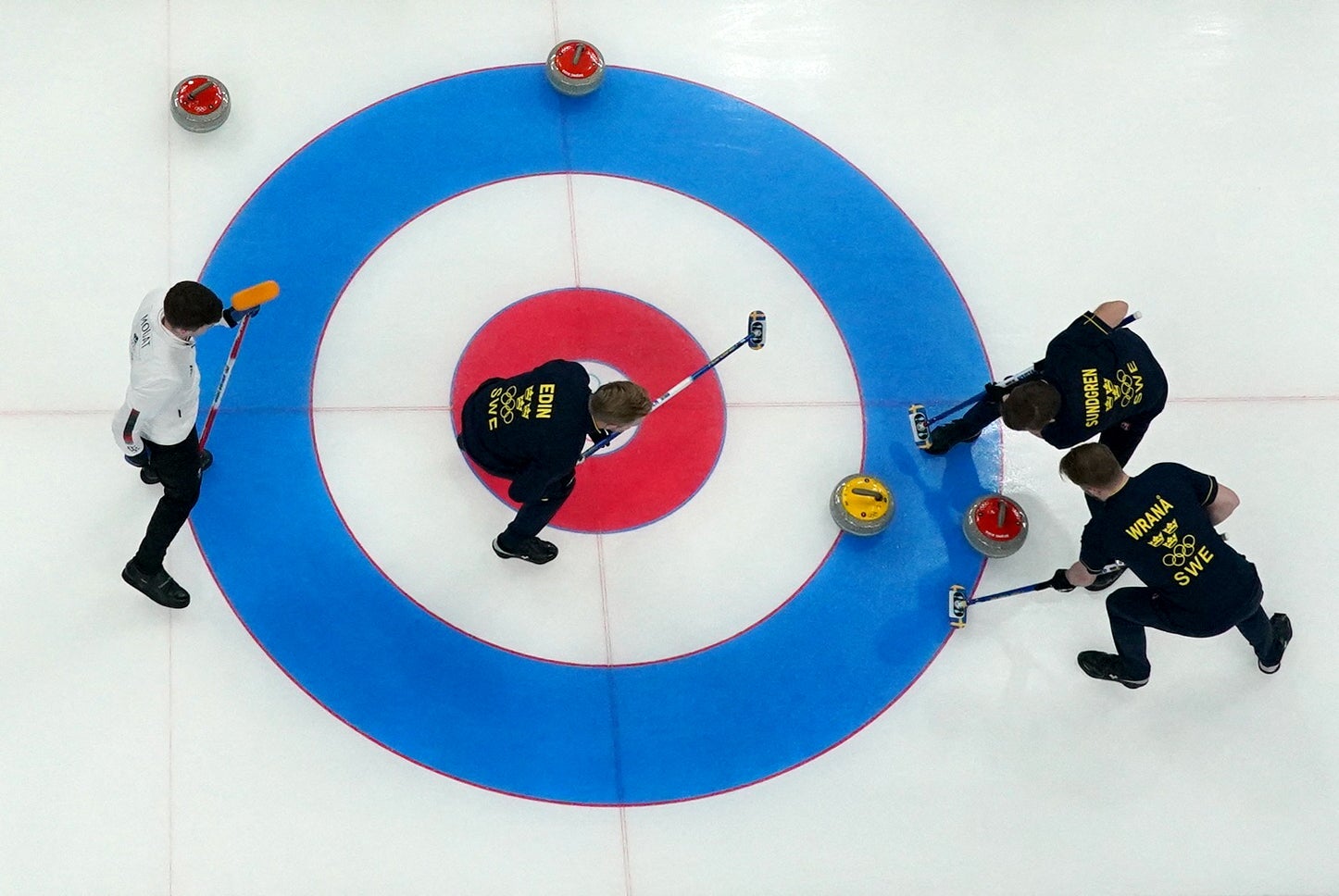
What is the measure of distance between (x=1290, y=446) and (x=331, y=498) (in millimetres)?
5536

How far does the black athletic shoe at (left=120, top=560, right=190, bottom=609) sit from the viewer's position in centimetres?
576

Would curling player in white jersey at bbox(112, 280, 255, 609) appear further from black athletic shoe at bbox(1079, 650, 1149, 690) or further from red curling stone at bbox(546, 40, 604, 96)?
black athletic shoe at bbox(1079, 650, 1149, 690)

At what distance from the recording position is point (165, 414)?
5.27 metres

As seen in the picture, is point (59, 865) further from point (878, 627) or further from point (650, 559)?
point (878, 627)

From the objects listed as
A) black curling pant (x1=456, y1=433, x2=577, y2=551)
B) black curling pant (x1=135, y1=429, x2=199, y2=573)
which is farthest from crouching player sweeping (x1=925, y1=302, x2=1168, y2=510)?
black curling pant (x1=135, y1=429, x2=199, y2=573)

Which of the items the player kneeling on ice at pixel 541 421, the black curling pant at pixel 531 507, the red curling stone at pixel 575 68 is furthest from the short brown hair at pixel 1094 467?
the red curling stone at pixel 575 68

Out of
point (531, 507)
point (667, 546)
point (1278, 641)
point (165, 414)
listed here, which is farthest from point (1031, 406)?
point (165, 414)

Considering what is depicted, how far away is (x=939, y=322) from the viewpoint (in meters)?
6.88

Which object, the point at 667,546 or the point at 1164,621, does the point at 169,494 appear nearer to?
the point at 667,546

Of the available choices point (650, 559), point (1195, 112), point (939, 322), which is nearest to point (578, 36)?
point (939, 322)

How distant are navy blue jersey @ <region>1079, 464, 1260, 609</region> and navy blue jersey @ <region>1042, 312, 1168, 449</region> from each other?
384mm

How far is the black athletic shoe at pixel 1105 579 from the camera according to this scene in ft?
20.9

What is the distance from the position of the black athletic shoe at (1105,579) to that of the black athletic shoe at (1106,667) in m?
0.39

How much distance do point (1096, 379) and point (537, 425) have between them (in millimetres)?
2692
